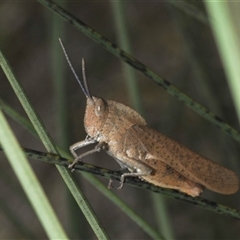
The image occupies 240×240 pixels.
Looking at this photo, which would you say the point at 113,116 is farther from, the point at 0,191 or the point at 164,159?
the point at 0,191

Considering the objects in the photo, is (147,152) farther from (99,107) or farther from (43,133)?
(43,133)

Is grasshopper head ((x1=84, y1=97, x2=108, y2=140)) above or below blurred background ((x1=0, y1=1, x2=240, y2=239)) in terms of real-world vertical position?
below

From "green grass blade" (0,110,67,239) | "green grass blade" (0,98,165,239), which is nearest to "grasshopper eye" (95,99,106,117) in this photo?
"green grass blade" (0,98,165,239)

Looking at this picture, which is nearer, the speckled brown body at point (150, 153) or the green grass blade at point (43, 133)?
the green grass blade at point (43, 133)

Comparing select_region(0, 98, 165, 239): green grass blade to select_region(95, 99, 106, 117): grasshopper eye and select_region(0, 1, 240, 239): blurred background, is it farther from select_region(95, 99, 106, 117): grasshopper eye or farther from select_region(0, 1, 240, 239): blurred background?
select_region(0, 1, 240, 239): blurred background

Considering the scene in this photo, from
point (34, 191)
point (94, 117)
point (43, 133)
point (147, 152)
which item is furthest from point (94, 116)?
point (34, 191)

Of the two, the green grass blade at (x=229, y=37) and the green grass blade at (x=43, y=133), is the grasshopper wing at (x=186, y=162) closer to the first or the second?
the green grass blade at (x=43, y=133)

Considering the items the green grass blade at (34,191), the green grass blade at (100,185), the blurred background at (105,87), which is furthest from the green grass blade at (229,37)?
the blurred background at (105,87)
